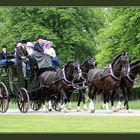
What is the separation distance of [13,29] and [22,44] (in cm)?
1899

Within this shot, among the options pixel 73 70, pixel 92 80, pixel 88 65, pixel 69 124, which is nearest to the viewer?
pixel 69 124

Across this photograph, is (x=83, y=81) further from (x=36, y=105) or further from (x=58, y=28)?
(x=58, y=28)

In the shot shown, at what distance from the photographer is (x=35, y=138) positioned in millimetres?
12523

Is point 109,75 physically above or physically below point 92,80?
above

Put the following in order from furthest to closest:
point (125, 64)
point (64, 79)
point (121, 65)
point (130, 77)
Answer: point (130, 77), point (64, 79), point (121, 65), point (125, 64)

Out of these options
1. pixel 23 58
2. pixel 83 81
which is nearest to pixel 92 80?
pixel 83 81

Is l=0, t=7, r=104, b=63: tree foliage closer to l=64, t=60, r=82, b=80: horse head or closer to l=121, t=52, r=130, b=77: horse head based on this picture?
l=64, t=60, r=82, b=80: horse head

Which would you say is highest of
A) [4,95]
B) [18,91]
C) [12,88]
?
[12,88]

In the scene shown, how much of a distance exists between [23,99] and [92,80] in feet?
9.00

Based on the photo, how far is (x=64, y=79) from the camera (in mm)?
20719

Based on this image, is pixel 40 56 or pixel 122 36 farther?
pixel 122 36

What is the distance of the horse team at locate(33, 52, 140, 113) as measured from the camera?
2050 centimetres

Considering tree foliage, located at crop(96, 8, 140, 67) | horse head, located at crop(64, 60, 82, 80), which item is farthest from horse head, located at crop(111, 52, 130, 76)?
tree foliage, located at crop(96, 8, 140, 67)
